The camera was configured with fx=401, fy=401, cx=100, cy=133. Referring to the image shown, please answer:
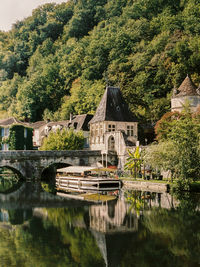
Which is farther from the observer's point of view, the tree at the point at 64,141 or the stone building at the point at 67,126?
the stone building at the point at 67,126

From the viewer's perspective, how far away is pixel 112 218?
88.5ft

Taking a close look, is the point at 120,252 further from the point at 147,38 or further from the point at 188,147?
the point at 147,38

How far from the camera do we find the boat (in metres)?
45.3

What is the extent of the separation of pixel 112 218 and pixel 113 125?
107ft

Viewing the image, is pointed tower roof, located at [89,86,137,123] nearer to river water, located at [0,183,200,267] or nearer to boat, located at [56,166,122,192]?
boat, located at [56,166,122,192]

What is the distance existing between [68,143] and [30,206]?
27.8 m

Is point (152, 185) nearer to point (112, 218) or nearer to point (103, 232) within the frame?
point (112, 218)

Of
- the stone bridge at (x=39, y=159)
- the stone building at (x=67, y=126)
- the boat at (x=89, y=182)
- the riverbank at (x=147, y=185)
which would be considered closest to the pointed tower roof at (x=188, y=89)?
the stone bridge at (x=39, y=159)

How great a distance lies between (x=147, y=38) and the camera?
8975 cm

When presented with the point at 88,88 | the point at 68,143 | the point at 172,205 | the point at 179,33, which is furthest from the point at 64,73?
the point at 172,205

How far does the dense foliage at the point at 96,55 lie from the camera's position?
238 feet

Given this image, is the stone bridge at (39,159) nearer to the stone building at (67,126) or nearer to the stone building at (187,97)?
the stone building at (67,126)

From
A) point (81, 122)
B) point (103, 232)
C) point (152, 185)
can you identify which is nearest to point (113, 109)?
point (81, 122)

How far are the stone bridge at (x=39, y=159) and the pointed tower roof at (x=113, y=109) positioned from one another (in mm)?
5762
